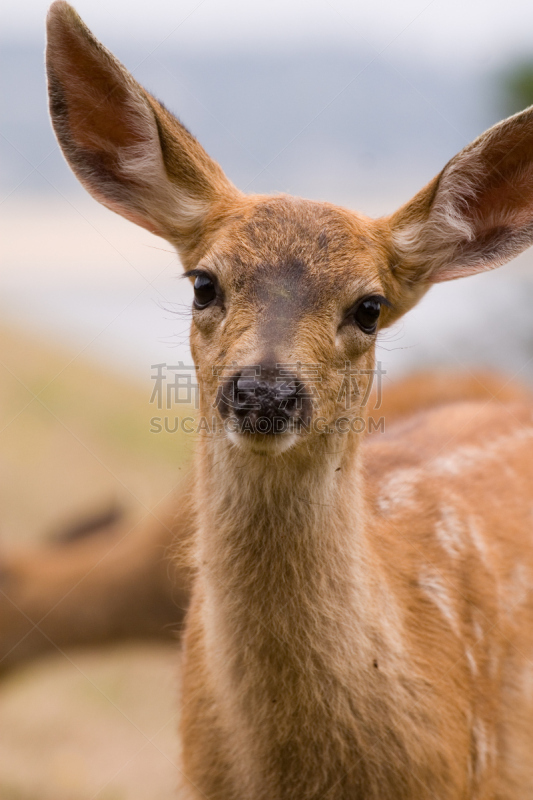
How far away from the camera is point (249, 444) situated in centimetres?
322

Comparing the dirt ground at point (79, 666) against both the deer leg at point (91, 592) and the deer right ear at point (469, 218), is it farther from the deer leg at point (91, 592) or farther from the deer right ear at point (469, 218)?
the deer right ear at point (469, 218)

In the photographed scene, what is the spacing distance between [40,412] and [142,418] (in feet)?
4.72

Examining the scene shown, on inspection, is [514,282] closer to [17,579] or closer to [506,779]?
[17,579]

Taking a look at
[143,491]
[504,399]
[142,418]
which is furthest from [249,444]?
[142,418]

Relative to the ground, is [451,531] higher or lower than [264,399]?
lower

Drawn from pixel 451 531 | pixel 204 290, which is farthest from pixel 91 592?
pixel 204 290

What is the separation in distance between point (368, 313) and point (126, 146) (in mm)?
1336

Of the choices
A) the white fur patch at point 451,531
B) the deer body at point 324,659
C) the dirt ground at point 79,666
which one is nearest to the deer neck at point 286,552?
the deer body at point 324,659

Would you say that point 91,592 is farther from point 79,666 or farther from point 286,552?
point 286,552

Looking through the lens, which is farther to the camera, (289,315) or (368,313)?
(368,313)

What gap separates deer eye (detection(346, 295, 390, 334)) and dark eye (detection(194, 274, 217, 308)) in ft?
1.79

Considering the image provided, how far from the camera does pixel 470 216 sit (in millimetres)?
4203

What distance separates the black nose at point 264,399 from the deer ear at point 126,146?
121cm

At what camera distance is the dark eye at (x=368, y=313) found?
3.73m
